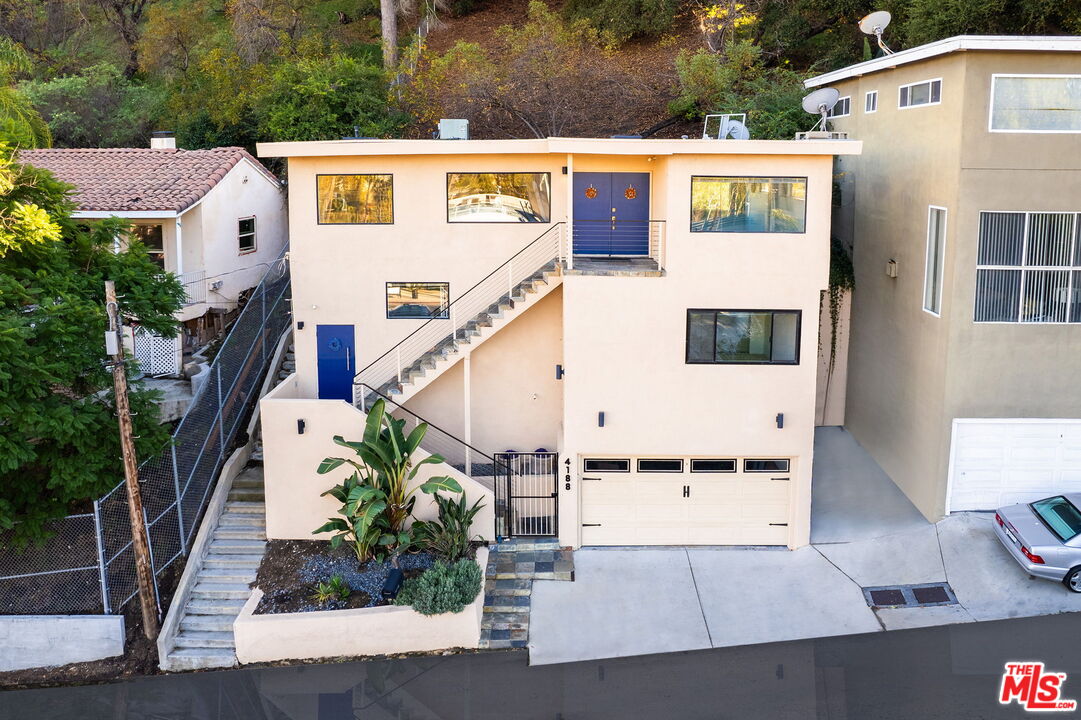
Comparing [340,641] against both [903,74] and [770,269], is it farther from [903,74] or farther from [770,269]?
[903,74]

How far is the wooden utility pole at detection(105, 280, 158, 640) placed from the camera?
46.4 feet

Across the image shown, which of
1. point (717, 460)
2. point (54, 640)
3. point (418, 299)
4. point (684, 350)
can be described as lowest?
point (54, 640)

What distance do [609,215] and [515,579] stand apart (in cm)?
757

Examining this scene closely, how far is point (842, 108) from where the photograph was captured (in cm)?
2256

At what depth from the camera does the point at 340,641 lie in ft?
49.3

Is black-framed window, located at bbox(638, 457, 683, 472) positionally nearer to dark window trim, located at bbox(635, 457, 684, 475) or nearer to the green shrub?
dark window trim, located at bbox(635, 457, 684, 475)

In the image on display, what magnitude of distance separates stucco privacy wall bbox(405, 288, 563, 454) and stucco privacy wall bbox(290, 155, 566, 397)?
1.34 metres

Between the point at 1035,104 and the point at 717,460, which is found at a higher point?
the point at 1035,104

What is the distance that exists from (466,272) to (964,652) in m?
11.1

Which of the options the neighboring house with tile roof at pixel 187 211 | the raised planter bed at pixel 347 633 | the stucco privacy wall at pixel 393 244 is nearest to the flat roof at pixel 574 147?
the stucco privacy wall at pixel 393 244

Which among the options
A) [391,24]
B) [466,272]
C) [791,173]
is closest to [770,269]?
[791,173]

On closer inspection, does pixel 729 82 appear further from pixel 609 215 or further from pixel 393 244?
pixel 393 244

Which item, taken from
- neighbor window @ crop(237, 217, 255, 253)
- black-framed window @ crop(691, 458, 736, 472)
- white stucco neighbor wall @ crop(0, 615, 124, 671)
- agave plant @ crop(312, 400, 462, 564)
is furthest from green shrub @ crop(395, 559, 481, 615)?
neighbor window @ crop(237, 217, 255, 253)

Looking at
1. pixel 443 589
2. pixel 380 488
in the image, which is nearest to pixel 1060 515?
pixel 443 589
